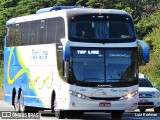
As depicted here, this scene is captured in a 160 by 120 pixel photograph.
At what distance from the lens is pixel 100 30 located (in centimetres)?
2372

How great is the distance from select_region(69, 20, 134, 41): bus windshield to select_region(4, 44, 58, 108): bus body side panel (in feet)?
5.22

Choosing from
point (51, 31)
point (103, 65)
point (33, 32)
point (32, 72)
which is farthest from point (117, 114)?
point (33, 32)

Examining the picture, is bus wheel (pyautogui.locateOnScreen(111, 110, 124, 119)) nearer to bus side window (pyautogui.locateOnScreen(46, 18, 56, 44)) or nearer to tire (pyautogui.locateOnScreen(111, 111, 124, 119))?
tire (pyautogui.locateOnScreen(111, 111, 124, 119))

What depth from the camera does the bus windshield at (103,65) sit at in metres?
23.2

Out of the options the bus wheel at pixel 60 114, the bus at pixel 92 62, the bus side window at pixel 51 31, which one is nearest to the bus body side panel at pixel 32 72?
the bus at pixel 92 62

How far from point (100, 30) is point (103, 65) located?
1293 mm

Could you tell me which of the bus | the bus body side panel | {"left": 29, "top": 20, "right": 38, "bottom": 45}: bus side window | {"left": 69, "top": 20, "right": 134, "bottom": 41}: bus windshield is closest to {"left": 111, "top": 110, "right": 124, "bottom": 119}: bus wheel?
the bus

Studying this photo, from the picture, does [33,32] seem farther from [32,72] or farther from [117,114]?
[117,114]

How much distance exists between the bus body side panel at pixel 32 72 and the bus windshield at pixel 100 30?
1.59m

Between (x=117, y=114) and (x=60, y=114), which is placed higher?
(x=60, y=114)

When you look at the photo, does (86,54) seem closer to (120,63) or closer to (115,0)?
(120,63)

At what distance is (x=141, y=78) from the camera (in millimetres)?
31938

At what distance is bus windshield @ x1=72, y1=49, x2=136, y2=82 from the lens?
23.2 metres

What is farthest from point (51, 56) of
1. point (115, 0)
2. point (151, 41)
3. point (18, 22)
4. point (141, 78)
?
point (115, 0)
